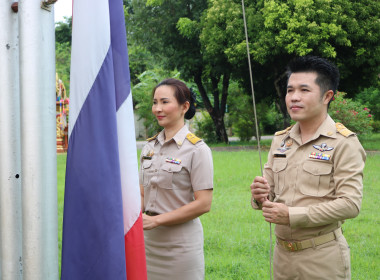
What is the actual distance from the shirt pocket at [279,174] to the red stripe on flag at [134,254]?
850mm

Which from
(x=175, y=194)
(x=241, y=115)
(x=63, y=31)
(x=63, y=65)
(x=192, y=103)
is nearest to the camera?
(x=175, y=194)

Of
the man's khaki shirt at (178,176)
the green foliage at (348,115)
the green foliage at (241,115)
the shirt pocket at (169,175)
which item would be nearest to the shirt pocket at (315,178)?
the man's khaki shirt at (178,176)

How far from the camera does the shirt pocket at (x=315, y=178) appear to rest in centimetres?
208

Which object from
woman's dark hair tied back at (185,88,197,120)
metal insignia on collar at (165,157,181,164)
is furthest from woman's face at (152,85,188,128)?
metal insignia on collar at (165,157,181,164)

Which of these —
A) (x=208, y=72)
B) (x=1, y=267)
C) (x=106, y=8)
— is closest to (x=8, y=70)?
(x=106, y=8)

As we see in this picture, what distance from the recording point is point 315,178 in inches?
82.8

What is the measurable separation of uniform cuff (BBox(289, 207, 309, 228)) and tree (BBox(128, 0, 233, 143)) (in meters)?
16.9

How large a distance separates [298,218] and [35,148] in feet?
3.88

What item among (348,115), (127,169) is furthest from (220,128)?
(127,169)

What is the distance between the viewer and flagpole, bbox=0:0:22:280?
1420 millimetres

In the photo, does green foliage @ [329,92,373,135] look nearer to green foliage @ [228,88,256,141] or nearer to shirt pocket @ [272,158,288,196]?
green foliage @ [228,88,256,141]

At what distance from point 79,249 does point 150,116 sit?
31687 mm

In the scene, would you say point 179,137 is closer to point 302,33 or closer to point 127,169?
point 127,169

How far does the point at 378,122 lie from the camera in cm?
3102
